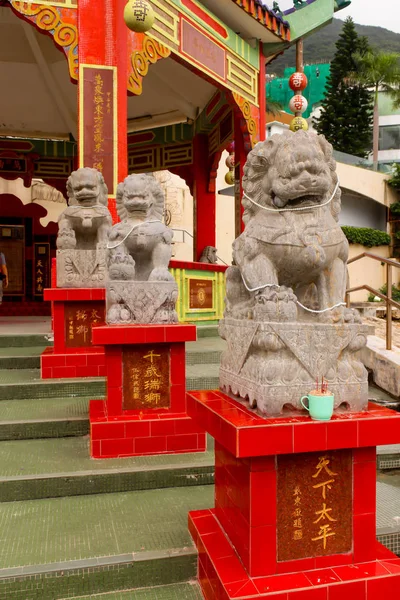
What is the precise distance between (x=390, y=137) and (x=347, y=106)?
4645 mm

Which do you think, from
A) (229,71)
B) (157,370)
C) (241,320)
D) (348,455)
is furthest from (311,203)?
(229,71)

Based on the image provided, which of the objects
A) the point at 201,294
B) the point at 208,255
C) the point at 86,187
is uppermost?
the point at 86,187

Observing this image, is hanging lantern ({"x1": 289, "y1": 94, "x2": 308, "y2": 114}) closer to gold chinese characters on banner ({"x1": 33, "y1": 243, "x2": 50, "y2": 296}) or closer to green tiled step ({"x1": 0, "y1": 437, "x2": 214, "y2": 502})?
gold chinese characters on banner ({"x1": 33, "y1": 243, "x2": 50, "y2": 296})

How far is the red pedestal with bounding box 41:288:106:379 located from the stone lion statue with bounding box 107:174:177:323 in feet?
3.91

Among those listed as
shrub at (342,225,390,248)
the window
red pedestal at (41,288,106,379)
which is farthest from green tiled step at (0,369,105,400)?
the window

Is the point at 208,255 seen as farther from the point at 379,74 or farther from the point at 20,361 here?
the point at 379,74

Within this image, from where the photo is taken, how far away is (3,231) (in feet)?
37.2

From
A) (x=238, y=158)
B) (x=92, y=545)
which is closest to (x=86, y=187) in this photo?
(x=92, y=545)

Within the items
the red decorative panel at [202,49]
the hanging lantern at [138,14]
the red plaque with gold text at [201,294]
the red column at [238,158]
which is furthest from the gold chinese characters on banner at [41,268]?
the hanging lantern at [138,14]

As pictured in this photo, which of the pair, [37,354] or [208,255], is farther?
[208,255]

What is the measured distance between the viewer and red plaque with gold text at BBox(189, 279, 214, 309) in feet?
24.9

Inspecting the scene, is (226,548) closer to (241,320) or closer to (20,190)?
(241,320)

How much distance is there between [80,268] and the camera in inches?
197

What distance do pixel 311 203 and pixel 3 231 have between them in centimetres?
1048
